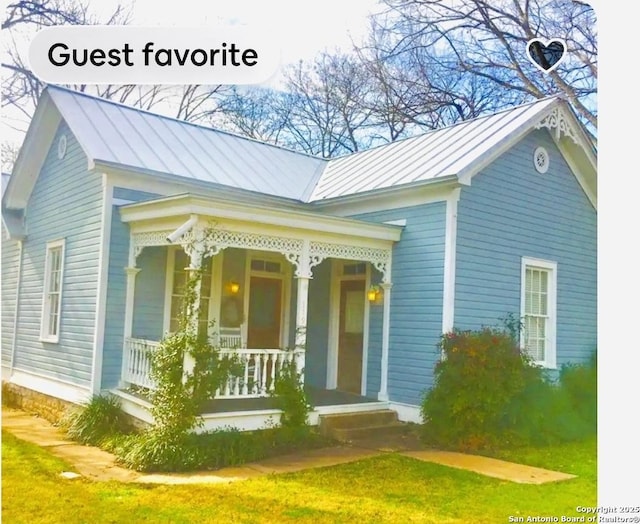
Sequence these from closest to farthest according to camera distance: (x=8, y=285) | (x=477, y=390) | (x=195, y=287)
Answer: (x=8, y=285), (x=195, y=287), (x=477, y=390)

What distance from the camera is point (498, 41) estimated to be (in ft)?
12.0

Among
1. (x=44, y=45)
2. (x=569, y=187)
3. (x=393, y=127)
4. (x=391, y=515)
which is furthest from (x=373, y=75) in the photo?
(x=391, y=515)

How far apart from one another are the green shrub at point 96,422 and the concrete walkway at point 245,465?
10 centimetres

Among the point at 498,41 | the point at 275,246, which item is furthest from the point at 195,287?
the point at 498,41

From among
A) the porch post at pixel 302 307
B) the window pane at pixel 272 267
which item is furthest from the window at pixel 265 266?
the porch post at pixel 302 307

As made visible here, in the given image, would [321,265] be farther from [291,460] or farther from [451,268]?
[291,460]

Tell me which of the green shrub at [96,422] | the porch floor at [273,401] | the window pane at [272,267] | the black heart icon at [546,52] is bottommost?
the green shrub at [96,422]

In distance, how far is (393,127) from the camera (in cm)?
469

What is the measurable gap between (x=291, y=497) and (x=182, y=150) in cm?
360

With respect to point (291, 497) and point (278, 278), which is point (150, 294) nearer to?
point (278, 278)

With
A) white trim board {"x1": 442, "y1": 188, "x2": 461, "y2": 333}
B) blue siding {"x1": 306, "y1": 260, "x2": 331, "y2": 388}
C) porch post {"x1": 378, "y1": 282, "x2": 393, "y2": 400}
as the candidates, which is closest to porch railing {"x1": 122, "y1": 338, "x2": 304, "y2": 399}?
blue siding {"x1": 306, "y1": 260, "x2": 331, "y2": 388}

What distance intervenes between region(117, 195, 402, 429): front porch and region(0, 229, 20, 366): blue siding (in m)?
1.04

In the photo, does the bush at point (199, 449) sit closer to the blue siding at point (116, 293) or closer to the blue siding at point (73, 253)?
the blue siding at point (116, 293)

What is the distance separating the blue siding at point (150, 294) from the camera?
5.88 metres
